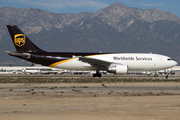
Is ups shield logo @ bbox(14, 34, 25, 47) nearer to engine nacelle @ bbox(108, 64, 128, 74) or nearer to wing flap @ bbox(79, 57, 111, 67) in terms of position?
wing flap @ bbox(79, 57, 111, 67)

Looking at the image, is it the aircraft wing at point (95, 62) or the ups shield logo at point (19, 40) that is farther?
the ups shield logo at point (19, 40)

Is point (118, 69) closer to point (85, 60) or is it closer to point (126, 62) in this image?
point (126, 62)

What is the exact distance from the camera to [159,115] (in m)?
13.3

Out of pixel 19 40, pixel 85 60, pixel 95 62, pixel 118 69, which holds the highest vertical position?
pixel 19 40

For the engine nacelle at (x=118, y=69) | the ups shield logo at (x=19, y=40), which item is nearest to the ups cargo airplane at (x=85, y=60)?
the ups shield logo at (x=19, y=40)

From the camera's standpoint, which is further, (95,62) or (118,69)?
(95,62)

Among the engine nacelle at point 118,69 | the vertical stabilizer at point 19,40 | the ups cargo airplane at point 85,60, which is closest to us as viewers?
the engine nacelle at point 118,69

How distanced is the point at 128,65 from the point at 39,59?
14.3m

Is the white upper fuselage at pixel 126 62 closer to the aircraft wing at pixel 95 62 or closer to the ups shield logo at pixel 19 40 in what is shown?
the aircraft wing at pixel 95 62

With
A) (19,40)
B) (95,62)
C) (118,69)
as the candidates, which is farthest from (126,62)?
(19,40)

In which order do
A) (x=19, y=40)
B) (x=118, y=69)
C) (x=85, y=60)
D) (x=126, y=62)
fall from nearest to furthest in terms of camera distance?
(x=118, y=69) → (x=85, y=60) → (x=126, y=62) → (x=19, y=40)

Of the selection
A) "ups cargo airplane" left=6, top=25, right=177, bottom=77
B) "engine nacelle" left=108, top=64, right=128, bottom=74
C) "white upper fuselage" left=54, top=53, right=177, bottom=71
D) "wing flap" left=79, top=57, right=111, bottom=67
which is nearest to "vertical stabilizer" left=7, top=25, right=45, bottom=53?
"ups cargo airplane" left=6, top=25, right=177, bottom=77

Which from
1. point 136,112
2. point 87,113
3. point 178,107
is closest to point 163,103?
point 178,107

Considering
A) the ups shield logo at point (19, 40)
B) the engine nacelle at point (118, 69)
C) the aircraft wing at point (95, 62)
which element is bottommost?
the engine nacelle at point (118, 69)
